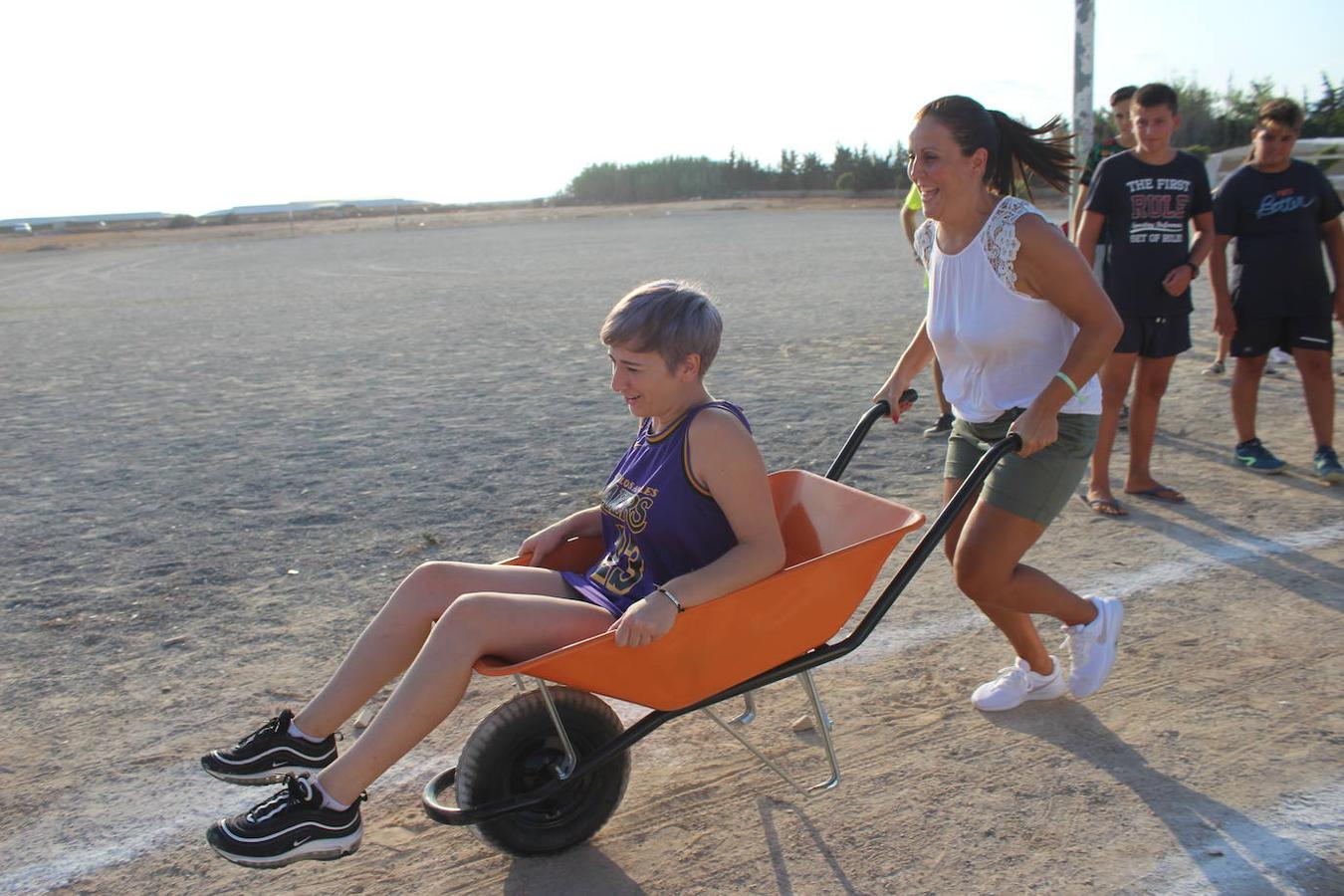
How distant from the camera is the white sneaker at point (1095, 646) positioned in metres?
3.34

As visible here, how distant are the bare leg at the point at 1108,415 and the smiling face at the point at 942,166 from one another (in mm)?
2552

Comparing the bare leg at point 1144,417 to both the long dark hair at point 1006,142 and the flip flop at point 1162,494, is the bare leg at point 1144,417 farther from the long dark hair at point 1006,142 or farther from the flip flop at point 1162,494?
the long dark hair at point 1006,142

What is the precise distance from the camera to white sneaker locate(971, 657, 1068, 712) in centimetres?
348

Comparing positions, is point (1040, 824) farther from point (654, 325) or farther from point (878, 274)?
point (878, 274)

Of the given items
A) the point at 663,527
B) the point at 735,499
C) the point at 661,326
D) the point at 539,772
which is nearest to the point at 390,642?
the point at 539,772

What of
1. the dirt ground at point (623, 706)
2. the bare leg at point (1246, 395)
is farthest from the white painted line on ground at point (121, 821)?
the bare leg at point (1246, 395)

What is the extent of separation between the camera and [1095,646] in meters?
3.33

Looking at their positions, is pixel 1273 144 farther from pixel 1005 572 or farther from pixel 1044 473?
pixel 1005 572

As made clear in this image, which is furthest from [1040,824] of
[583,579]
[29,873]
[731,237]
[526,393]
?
[731,237]

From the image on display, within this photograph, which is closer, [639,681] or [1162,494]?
[639,681]

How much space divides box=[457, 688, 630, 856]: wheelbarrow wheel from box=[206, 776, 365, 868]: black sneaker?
28 cm

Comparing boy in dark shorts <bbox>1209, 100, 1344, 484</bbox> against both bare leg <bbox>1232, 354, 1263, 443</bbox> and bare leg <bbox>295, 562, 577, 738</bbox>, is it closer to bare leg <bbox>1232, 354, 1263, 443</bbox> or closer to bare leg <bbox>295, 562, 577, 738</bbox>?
bare leg <bbox>1232, 354, 1263, 443</bbox>

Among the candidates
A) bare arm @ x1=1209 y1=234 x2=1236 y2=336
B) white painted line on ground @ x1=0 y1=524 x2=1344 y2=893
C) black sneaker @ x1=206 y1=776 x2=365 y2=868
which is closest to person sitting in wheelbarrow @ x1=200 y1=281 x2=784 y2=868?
black sneaker @ x1=206 y1=776 x2=365 y2=868

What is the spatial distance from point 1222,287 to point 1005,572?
3.43 metres
